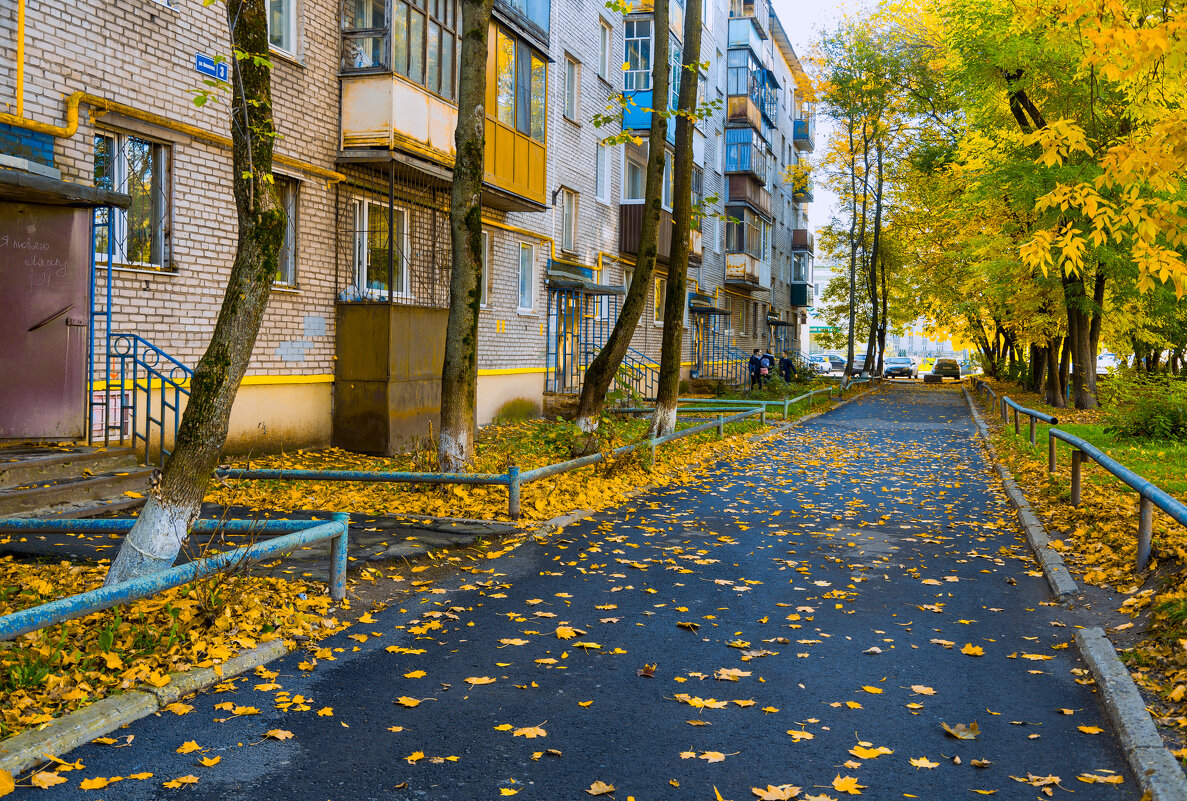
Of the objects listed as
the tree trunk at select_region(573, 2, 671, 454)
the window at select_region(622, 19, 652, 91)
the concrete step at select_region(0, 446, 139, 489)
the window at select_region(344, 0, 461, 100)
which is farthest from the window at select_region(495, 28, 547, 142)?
the concrete step at select_region(0, 446, 139, 489)

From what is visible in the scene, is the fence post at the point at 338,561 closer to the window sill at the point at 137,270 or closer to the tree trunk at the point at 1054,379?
the window sill at the point at 137,270

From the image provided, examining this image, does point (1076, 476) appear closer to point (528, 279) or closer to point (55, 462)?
point (55, 462)

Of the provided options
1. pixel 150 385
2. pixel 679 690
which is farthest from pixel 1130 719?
pixel 150 385

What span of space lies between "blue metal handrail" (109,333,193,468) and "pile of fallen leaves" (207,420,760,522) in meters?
0.99

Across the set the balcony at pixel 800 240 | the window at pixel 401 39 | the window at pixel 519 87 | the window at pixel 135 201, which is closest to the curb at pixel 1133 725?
the window at pixel 135 201

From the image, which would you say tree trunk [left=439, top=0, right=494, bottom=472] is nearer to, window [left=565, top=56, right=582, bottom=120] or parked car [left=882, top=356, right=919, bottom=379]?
window [left=565, top=56, right=582, bottom=120]

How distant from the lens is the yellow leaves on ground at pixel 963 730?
4.24m

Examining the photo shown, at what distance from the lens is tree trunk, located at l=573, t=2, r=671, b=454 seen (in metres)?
14.6

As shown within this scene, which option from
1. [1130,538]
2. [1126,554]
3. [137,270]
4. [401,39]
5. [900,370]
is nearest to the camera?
[1126,554]

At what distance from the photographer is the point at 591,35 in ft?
83.2

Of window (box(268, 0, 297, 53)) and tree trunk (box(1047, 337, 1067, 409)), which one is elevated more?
window (box(268, 0, 297, 53))

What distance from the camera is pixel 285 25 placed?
45.3ft

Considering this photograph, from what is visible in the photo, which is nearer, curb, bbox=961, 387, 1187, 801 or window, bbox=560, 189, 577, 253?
curb, bbox=961, 387, 1187, 801

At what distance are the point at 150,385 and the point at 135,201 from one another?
2.28m
